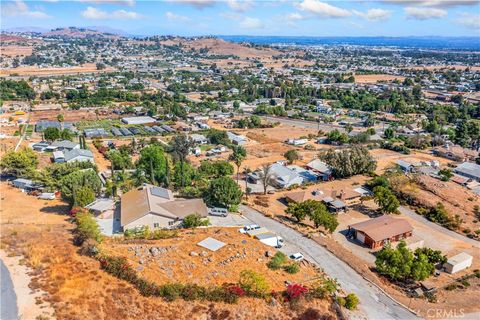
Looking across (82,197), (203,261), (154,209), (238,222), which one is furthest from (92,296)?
(238,222)

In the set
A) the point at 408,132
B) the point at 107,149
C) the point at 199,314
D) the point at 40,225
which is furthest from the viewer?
the point at 408,132

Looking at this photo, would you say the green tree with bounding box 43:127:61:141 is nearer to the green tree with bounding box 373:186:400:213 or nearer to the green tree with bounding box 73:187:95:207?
the green tree with bounding box 73:187:95:207

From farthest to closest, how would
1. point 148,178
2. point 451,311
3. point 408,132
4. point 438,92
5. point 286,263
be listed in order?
point 438,92 → point 408,132 → point 148,178 → point 286,263 → point 451,311

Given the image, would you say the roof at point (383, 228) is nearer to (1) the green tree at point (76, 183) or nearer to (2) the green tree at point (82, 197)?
(2) the green tree at point (82, 197)

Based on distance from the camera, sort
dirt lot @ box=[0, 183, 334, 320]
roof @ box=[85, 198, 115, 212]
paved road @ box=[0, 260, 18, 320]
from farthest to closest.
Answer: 1. roof @ box=[85, 198, 115, 212]
2. dirt lot @ box=[0, 183, 334, 320]
3. paved road @ box=[0, 260, 18, 320]

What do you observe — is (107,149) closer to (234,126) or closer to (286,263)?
(234,126)

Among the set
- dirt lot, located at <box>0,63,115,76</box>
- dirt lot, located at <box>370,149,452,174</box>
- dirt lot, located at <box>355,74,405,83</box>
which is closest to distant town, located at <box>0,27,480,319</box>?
dirt lot, located at <box>370,149,452,174</box>

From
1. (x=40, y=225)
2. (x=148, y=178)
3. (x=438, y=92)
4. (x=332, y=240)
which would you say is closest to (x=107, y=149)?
(x=148, y=178)
